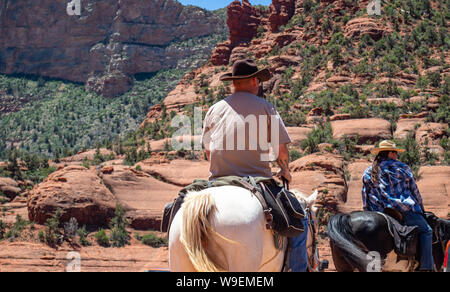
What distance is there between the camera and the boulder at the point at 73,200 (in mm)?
15555

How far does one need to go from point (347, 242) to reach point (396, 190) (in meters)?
0.98

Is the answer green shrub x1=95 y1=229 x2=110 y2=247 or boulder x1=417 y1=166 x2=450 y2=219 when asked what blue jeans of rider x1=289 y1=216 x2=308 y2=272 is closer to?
green shrub x1=95 y1=229 x2=110 y2=247

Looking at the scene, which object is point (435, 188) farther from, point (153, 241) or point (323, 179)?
point (153, 241)

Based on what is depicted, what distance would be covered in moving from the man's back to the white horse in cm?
61

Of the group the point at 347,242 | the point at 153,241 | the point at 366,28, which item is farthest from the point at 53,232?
the point at 366,28

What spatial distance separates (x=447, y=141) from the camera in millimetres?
24594

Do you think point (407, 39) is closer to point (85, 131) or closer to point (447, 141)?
point (447, 141)

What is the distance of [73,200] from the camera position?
625 inches

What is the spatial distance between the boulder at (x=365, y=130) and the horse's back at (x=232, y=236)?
22783 millimetres

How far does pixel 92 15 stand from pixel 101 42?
224 inches

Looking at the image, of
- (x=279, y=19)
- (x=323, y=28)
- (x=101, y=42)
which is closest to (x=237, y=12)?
(x=279, y=19)

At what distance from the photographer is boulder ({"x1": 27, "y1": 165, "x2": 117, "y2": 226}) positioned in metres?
Result: 15.6

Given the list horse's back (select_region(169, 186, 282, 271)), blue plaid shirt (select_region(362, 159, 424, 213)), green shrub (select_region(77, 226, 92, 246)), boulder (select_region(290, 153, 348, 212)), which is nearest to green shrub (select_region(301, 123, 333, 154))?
boulder (select_region(290, 153, 348, 212))

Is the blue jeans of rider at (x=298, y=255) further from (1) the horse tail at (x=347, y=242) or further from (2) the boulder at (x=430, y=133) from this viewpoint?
(2) the boulder at (x=430, y=133)
